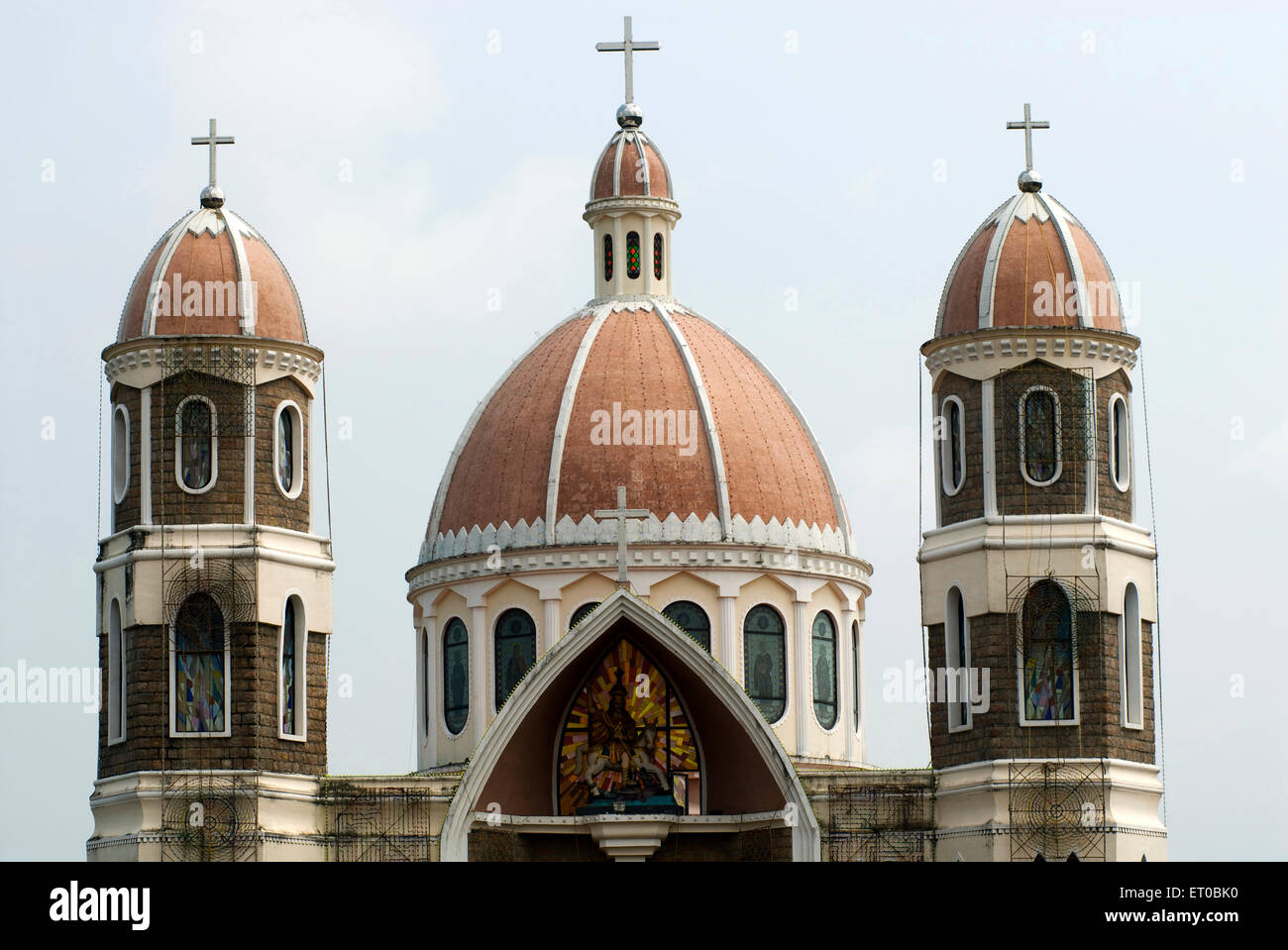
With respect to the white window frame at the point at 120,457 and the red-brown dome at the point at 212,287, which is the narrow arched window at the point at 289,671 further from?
the red-brown dome at the point at 212,287

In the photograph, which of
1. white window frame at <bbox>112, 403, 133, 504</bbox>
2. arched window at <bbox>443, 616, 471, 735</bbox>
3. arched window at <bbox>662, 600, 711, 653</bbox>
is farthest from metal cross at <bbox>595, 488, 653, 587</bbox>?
white window frame at <bbox>112, 403, 133, 504</bbox>

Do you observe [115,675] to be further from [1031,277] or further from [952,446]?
[1031,277]

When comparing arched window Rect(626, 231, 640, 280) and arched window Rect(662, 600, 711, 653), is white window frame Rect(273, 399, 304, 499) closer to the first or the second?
arched window Rect(662, 600, 711, 653)

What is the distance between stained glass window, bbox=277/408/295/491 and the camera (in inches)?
2057

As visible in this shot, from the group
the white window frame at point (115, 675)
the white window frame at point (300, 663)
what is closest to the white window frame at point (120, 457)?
the white window frame at point (115, 675)

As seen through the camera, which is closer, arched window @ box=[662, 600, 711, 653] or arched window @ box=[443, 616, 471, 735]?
arched window @ box=[662, 600, 711, 653]

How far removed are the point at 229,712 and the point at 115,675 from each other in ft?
7.57

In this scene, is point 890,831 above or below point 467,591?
below

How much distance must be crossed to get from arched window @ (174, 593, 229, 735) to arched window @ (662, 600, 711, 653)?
1049cm

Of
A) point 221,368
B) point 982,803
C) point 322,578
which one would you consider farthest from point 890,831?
point 221,368
